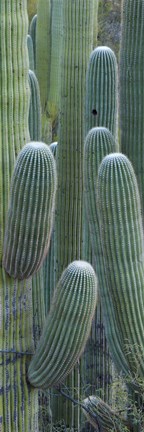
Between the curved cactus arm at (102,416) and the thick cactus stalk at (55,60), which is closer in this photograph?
the curved cactus arm at (102,416)

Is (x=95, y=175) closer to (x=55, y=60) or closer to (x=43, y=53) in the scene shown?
(x=55, y=60)

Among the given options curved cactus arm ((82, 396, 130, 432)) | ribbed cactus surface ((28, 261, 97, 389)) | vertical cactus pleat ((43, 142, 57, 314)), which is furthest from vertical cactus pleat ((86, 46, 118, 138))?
curved cactus arm ((82, 396, 130, 432))

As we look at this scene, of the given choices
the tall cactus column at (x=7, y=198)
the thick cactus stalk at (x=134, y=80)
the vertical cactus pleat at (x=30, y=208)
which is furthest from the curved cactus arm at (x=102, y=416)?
the thick cactus stalk at (x=134, y=80)

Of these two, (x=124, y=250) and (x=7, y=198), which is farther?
(x=124, y=250)

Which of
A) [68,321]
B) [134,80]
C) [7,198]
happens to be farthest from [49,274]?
[68,321]

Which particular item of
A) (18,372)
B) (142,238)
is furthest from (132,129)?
(18,372)

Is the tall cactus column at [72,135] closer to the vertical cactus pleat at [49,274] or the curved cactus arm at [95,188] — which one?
the vertical cactus pleat at [49,274]

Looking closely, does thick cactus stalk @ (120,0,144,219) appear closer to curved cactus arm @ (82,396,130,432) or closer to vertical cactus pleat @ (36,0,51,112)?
curved cactus arm @ (82,396,130,432)
